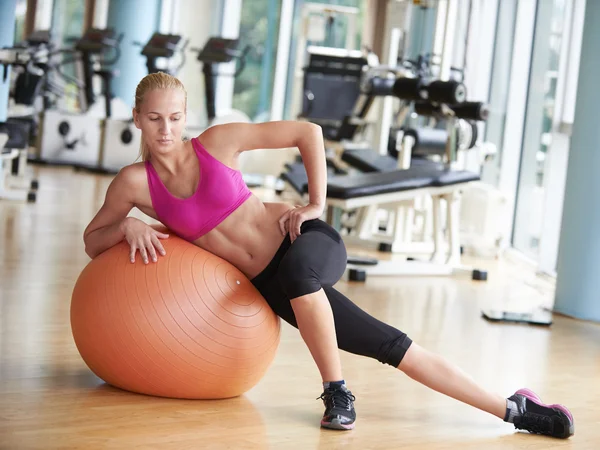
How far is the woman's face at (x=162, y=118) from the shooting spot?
88.7 inches

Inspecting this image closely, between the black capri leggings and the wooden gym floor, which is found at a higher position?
the black capri leggings

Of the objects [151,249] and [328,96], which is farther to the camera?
[328,96]

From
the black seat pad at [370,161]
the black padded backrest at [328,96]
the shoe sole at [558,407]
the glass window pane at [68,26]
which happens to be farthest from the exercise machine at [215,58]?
the shoe sole at [558,407]

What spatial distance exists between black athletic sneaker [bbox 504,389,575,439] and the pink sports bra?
874 millimetres

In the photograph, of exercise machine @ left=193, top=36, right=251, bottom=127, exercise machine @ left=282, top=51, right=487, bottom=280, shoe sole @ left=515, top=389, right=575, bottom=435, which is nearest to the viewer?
shoe sole @ left=515, top=389, right=575, bottom=435

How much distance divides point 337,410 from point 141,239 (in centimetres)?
64

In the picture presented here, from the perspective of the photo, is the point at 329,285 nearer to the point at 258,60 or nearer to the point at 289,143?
the point at 289,143

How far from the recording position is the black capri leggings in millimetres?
2240

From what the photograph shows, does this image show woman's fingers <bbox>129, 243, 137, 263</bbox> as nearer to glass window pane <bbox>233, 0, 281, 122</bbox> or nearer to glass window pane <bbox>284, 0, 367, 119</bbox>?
glass window pane <bbox>284, 0, 367, 119</bbox>

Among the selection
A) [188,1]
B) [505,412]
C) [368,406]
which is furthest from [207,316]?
[188,1]

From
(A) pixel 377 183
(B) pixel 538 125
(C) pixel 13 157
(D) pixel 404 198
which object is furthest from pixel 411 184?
(C) pixel 13 157

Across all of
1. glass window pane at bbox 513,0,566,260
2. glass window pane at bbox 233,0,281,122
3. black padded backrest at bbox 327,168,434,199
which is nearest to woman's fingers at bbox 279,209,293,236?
black padded backrest at bbox 327,168,434,199

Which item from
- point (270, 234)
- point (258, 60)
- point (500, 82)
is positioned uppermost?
point (258, 60)

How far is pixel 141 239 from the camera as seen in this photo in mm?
2363
